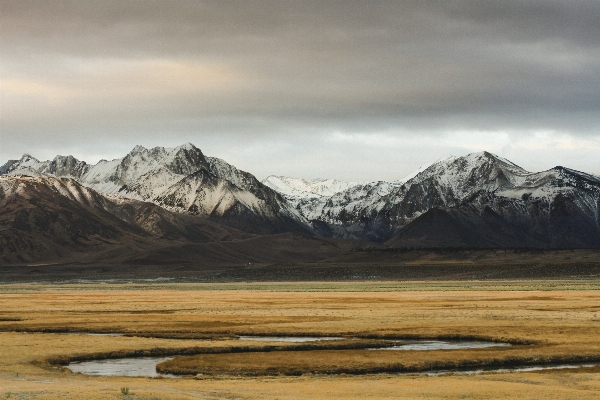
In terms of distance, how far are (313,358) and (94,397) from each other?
1730 cm

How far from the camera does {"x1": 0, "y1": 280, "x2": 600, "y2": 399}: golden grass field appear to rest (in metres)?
36.5

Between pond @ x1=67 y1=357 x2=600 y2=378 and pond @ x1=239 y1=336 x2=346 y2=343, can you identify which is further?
pond @ x1=239 y1=336 x2=346 y2=343

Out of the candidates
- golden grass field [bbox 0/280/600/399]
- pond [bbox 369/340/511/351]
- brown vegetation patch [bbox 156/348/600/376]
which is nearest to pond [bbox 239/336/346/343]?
golden grass field [bbox 0/280/600/399]

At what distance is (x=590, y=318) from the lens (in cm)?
6944

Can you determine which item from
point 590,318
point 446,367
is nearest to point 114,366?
point 446,367

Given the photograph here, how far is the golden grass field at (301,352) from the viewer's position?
36531 mm

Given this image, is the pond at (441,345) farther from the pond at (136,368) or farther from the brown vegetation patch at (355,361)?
the pond at (136,368)

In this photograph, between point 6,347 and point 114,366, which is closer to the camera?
point 114,366

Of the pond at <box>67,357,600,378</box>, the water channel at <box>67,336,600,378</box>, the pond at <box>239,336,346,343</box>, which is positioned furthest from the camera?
the pond at <box>239,336,346,343</box>

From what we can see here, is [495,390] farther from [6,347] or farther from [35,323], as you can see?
[35,323]

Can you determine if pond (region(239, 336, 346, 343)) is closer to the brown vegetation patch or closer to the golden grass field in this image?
the golden grass field

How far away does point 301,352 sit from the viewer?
168 feet

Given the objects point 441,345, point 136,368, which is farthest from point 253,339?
point 136,368

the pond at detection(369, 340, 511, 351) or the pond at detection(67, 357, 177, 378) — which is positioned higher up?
the pond at detection(67, 357, 177, 378)
